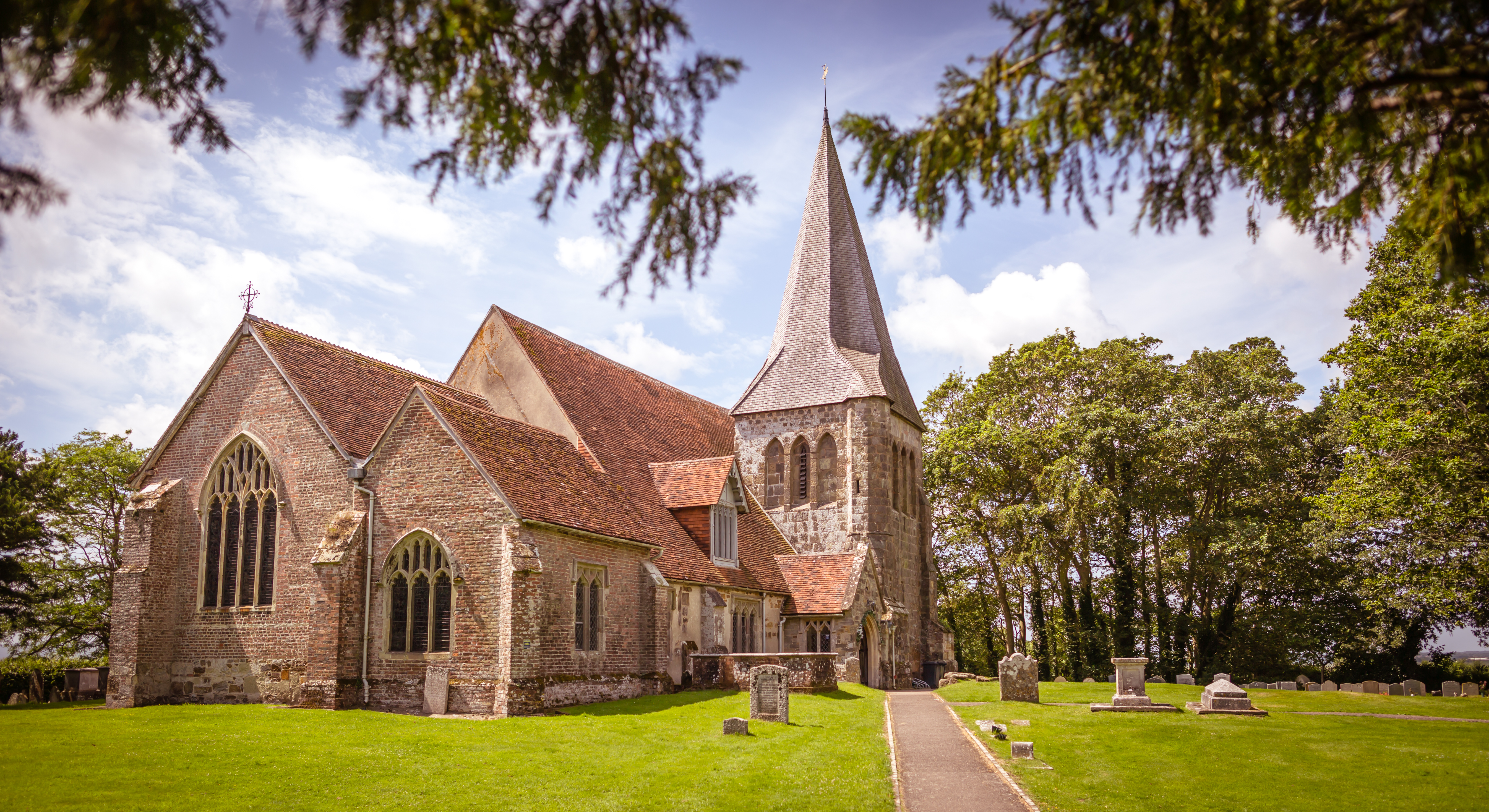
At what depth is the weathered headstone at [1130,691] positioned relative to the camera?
23.3 metres

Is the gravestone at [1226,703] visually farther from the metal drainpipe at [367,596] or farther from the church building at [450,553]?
the metal drainpipe at [367,596]

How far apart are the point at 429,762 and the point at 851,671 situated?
17665 millimetres

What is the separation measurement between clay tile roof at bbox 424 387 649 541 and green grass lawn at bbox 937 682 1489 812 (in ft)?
31.4

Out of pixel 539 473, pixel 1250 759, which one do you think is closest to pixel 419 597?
pixel 539 473

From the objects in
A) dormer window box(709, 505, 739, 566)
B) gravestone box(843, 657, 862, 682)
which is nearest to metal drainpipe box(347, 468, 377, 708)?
dormer window box(709, 505, 739, 566)

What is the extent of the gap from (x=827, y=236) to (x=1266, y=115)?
3206 centimetres

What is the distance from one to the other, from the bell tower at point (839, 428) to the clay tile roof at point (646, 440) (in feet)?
5.24

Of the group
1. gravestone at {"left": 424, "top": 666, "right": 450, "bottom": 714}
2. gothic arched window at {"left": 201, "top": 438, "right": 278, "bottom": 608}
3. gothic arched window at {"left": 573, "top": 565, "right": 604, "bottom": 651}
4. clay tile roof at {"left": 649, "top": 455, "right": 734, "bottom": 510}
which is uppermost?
clay tile roof at {"left": 649, "top": 455, "right": 734, "bottom": 510}

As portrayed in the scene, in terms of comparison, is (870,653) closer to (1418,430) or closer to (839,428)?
(839,428)

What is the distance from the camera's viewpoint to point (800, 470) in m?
35.8

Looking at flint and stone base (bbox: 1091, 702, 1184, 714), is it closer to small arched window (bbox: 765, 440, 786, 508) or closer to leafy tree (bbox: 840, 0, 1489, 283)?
small arched window (bbox: 765, 440, 786, 508)

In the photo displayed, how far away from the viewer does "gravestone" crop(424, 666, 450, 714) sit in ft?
62.6

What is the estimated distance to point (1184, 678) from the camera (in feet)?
116

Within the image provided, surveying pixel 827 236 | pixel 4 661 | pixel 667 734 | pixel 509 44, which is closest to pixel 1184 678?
pixel 827 236
